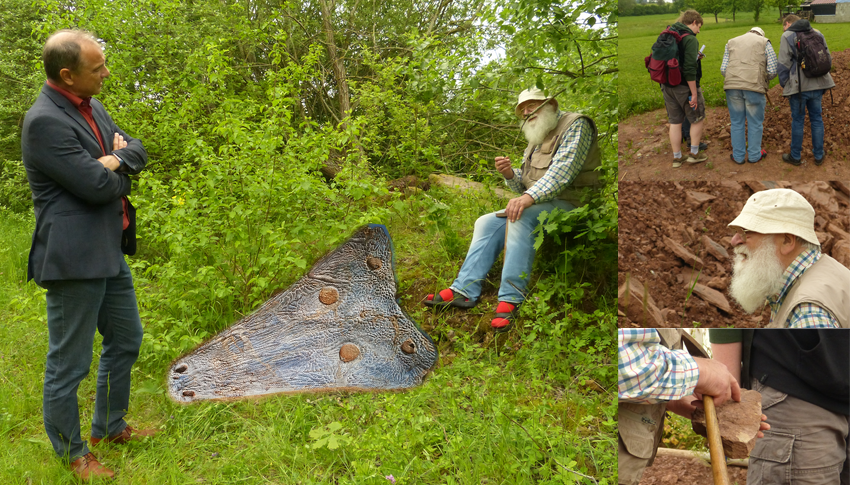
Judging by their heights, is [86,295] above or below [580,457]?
above

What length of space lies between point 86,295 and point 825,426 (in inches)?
A: 103

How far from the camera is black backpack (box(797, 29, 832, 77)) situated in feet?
3.55

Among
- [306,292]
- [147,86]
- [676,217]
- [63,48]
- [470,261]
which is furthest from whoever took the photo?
[147,86]

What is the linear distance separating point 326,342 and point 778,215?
2.95m

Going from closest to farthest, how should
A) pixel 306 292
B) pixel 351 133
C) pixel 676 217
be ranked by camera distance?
pixel 676 217 → pixel 306 292 → pixel 351 133

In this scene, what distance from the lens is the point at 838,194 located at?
106 centimetres

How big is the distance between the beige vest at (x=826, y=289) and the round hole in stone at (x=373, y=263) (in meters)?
3.23

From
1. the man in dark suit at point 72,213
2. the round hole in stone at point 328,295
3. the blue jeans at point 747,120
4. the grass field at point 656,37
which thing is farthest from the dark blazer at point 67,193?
the blue jeans at point 747,120

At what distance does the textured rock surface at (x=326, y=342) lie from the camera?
3.32 meters

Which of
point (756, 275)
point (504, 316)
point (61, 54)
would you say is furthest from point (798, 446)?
point (61, 54)

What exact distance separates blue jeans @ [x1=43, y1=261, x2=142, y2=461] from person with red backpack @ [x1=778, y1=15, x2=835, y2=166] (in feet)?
8.52

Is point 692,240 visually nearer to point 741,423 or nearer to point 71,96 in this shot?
point 741,423

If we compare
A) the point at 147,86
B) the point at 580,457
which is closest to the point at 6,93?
the point at 147,86

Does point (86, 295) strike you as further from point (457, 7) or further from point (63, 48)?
point (457, 7)
